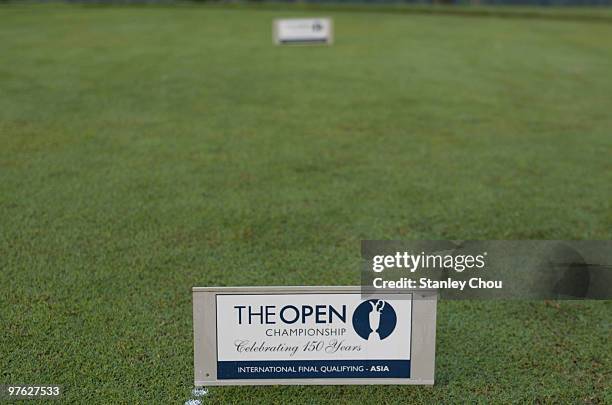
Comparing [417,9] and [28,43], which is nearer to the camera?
[28,43]

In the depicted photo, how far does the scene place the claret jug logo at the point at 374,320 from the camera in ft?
9.53

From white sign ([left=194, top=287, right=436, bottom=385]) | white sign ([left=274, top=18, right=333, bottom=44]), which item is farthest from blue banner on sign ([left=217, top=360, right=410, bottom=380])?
white sign ([left=274, top=18, right=333, bottom=44])

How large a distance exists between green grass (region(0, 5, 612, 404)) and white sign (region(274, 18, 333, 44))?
1.66 ft

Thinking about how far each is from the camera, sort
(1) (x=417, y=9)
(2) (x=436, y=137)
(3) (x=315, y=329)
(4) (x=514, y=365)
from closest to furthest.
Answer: (3) (x=315, y=329)
(4) (x=514, y=365)
(2) (x=436, y=137)
(1) (x=417, y=9)

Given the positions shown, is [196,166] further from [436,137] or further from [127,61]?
[127,61]

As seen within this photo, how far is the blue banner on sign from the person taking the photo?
2.99 metres

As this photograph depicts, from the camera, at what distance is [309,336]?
2936 millimetres

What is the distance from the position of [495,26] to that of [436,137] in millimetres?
Result: 11453

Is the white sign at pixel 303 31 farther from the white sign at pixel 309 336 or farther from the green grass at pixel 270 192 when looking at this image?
the white sign at pixel 309 336

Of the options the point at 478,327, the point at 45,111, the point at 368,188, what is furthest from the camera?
the point at 45,111

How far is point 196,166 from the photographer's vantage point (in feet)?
20.6

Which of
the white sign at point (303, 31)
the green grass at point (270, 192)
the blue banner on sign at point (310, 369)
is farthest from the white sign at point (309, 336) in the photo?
the white sign at point (303, 31)

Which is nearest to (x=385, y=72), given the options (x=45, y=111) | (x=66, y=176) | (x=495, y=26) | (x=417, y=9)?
(x=45, y=111)

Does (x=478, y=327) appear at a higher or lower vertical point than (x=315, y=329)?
lower
